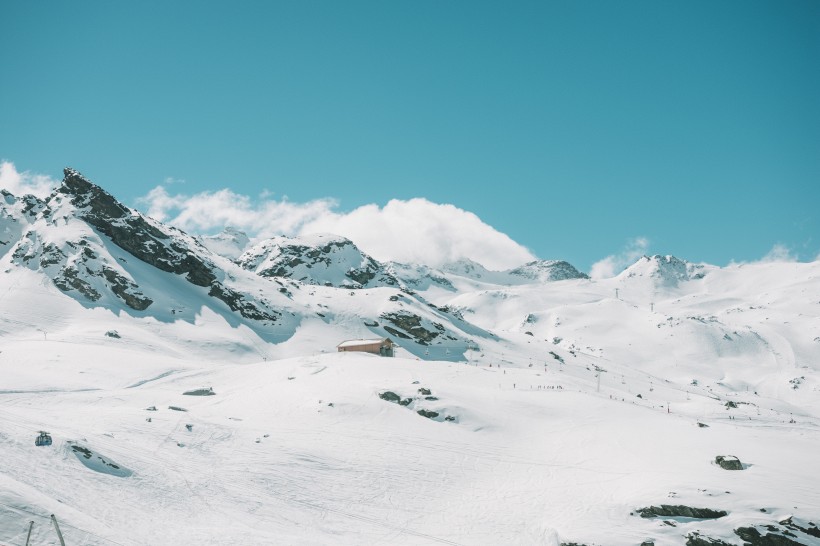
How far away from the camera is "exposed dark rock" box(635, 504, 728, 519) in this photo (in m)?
30.4

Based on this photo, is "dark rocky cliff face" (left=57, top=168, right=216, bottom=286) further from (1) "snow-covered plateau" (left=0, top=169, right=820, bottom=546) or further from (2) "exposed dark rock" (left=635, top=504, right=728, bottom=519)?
(2) "exposed dark rock" (left=635, top=504, right=728, bottom=519)

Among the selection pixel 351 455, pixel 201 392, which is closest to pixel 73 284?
pixel 201 392

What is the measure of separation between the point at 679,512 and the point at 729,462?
29.2 ft

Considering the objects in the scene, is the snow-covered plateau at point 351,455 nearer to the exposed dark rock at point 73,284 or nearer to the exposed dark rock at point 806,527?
the exposed dark rock at point 806,527

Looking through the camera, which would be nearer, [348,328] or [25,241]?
[25,241]

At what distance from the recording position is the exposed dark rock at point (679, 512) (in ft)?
99.7

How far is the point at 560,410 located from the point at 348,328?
241 ft

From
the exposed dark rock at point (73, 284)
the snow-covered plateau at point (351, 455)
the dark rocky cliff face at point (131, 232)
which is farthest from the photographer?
the dark rocky cliff face at point (131, 232)

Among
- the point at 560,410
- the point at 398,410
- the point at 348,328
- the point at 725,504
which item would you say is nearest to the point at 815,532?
the point at 725,504

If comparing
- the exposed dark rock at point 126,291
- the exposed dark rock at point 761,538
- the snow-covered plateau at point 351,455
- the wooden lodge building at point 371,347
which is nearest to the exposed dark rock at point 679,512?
the snow-covered plateau at point 351,455

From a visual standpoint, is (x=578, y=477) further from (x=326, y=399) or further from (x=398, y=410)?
(x=326, y=399)

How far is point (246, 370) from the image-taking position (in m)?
62.8

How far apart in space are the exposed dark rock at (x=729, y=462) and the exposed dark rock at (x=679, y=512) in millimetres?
7391

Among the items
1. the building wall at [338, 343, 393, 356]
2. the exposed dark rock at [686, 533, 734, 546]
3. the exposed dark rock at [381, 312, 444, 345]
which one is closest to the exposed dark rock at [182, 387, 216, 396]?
the building wall at [338, 343, 393, 356]
